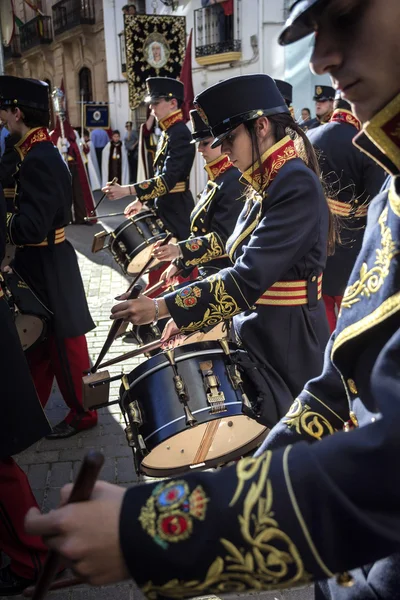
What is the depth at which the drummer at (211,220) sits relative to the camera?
386cm

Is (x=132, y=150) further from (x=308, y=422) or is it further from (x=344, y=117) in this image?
(x=308, y=422)

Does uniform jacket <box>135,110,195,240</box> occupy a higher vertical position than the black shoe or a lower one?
higher

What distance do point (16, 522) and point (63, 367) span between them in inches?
63.0

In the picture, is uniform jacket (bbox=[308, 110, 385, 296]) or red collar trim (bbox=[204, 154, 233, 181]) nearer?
red collar trim (bbox=[204, 154, 233, 181])

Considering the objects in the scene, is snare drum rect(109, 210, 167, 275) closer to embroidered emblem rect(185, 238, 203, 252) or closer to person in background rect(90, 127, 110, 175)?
embroidered emblem rect(185, 238, 203, 252)

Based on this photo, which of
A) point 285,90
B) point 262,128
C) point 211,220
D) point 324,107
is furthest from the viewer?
point 324,107

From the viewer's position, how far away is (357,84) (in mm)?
991

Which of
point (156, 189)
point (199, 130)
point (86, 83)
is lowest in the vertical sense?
point (156, 189)

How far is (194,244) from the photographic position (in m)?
3.87

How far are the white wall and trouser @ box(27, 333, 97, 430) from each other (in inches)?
801

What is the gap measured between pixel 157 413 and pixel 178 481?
1407mm

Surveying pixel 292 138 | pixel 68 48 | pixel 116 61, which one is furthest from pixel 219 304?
pixel 68 48

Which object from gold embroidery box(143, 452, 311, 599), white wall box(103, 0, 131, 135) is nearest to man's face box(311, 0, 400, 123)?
gold embroidery box(143, 452, 311, 599)

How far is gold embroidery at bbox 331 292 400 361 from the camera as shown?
0.97 metres
